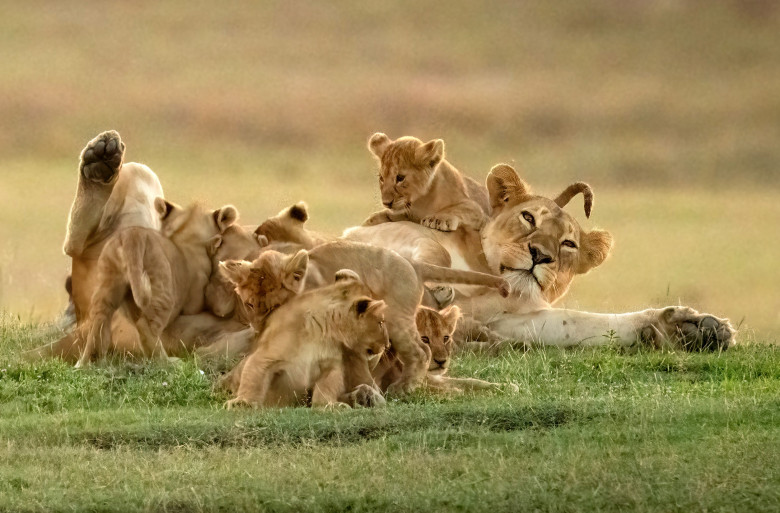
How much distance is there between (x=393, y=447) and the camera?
23.8ft

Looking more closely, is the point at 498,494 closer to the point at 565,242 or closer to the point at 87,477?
the point at 87,477

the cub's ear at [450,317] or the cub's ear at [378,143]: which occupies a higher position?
the cub's ear at [378,143]

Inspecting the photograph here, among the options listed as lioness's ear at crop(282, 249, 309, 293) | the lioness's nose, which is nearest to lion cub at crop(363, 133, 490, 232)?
the lioness's nose

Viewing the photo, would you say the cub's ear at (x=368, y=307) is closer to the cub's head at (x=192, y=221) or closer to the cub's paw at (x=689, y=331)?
the cub's head at (x=192, y=221)

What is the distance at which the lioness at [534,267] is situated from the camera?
1101 cm

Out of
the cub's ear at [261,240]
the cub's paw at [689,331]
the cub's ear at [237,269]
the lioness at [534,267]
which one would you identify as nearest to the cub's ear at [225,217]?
the cub's ear at [261,240]

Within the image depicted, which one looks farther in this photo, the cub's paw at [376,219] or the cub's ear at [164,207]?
the cub's paw at [376,219]

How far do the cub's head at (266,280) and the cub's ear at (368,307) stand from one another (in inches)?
14.9

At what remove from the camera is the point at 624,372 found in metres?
9.91

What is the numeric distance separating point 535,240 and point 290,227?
177cm

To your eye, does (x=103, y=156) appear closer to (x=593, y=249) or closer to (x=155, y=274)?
(x=155, y=274)

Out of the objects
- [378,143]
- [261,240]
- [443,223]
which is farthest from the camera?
[378,143]

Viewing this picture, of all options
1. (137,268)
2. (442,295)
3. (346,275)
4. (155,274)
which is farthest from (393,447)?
(442,295)

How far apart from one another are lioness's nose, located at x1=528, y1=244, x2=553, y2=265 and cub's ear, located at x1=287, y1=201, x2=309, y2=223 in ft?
5.40
